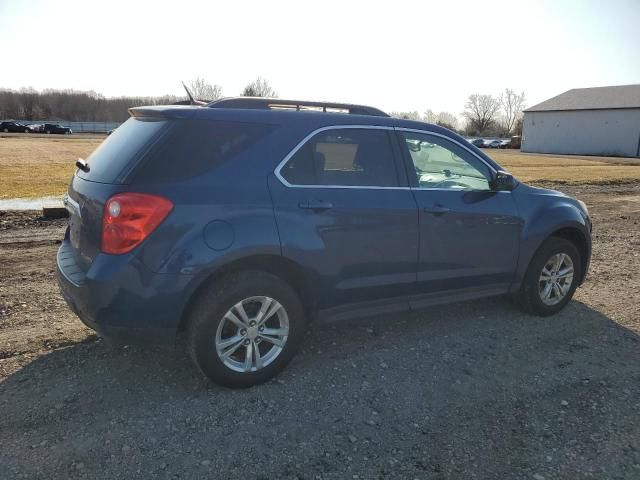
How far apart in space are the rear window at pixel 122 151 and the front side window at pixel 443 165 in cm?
192

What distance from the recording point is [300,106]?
3852 mm

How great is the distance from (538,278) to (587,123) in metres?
61.9

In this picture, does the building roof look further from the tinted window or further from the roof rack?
the tinted window

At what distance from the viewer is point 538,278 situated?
15.8 ft

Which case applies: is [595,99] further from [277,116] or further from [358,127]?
[277,116]

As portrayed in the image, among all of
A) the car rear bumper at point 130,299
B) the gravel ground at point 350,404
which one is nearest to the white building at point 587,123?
the gravel ground at point 350,404

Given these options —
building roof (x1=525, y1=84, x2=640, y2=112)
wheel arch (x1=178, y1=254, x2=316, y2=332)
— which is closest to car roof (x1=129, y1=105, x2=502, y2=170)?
wheel arch (x1=178, y1=254, x2=316, y2=332)

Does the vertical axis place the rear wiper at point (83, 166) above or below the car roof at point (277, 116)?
below

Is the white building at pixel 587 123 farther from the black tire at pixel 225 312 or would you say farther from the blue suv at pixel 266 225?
the black tire at pixel 225 312

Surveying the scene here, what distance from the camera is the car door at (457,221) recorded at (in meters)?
4.07

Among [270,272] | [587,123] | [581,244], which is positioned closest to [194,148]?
[270,272]

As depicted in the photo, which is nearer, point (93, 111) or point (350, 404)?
point (350, 404)

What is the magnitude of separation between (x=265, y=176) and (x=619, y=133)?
62.3 metres

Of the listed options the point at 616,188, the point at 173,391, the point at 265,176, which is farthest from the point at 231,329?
the point at 616,188
